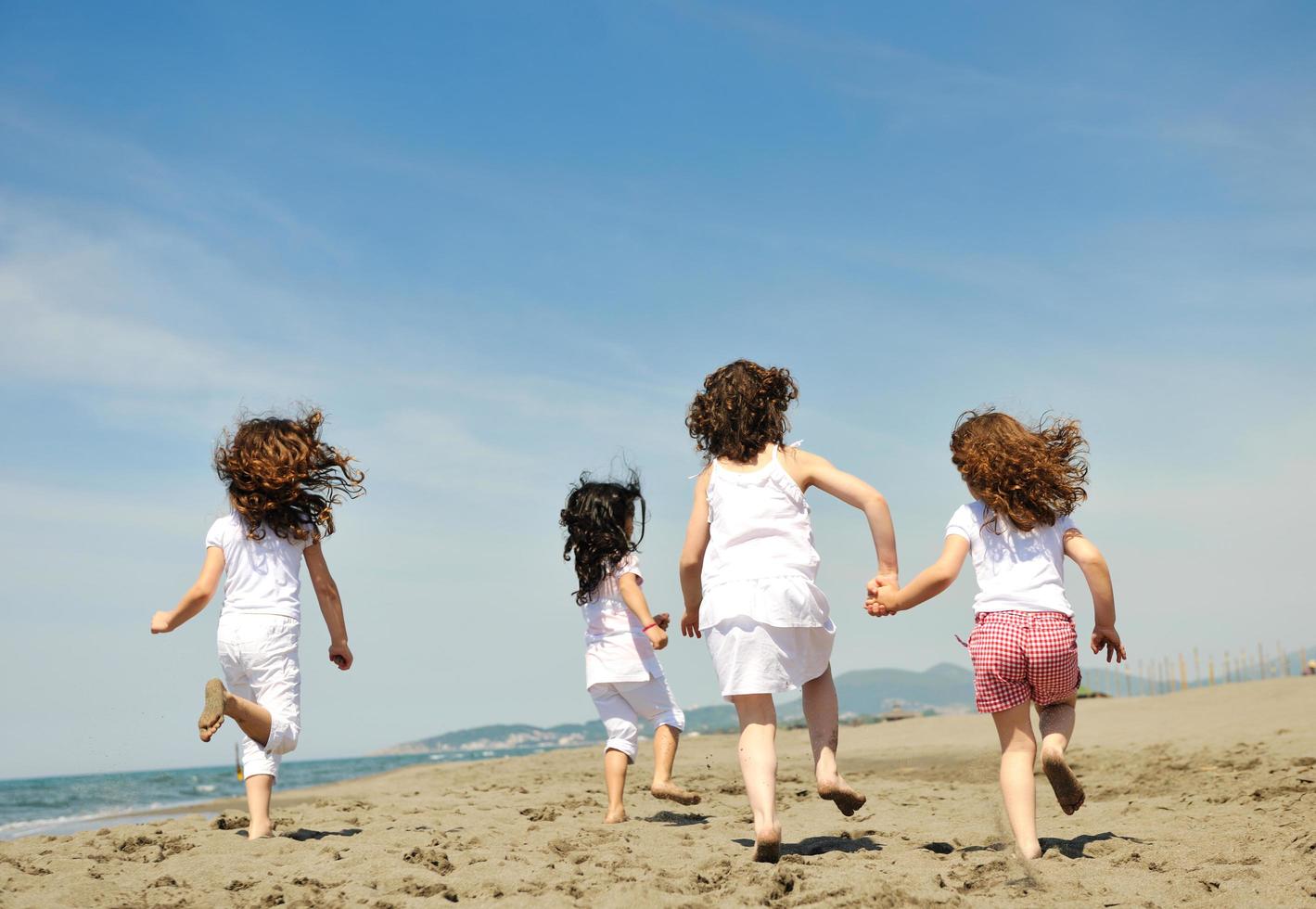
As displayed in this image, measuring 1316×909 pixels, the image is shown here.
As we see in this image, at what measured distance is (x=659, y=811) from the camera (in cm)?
667

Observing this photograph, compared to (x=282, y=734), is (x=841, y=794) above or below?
below

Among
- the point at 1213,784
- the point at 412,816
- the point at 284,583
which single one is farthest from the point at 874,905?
the point at 1213,784

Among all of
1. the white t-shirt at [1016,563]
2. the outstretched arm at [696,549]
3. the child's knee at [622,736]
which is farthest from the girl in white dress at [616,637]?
the white t-shirt at [1016,563]

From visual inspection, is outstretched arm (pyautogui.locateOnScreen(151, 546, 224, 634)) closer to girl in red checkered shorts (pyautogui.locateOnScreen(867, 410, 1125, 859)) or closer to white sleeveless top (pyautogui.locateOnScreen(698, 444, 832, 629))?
white sleeveless top (pyautogui.locateOnScreen(698, 444, 832, 629))

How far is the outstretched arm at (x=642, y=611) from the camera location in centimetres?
578

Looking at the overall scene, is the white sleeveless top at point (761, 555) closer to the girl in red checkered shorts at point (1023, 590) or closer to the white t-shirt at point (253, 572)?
the girl in red checkered shorts at point (1023, 590)

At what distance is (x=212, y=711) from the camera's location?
461 centimetres

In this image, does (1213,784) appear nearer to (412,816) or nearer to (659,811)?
(659,811)

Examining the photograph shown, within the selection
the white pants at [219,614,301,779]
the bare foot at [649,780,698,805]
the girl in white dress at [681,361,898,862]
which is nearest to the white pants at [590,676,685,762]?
the bare foot at [649,780,698,805]

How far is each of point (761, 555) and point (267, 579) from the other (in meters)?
2.60

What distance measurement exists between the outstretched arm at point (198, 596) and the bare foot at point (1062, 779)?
4.03 m

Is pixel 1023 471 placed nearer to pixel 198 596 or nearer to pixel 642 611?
pixel 642 611

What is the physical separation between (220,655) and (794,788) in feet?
14.6

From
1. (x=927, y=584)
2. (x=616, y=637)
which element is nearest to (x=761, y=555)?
A: (x=927, y=584)
